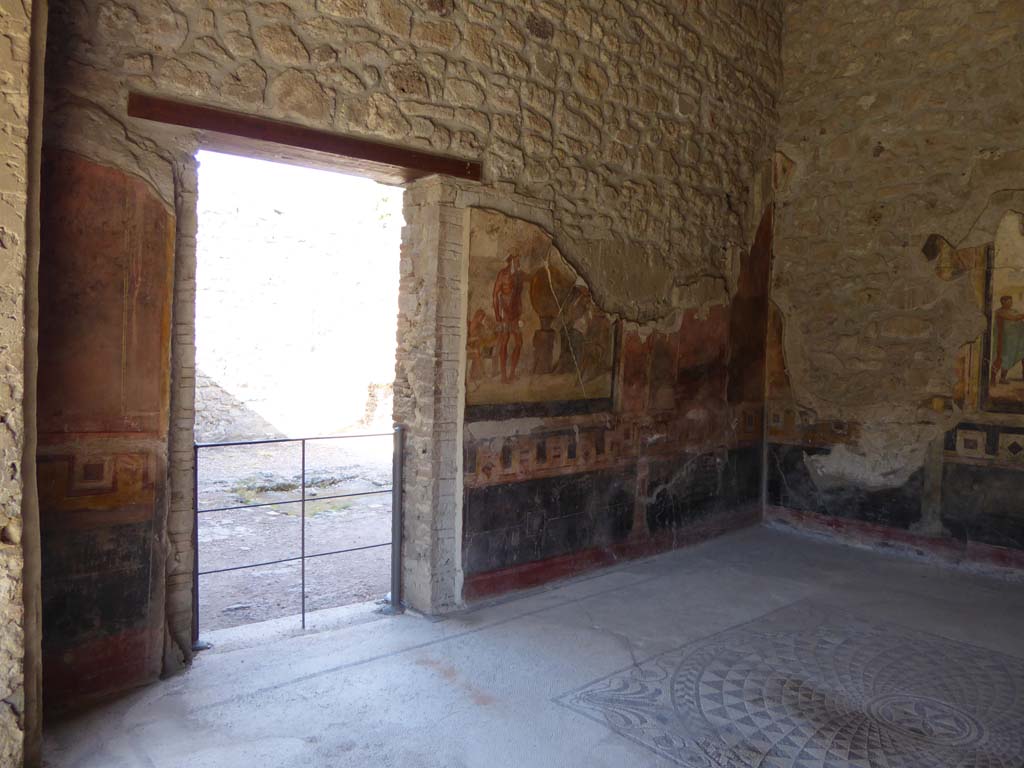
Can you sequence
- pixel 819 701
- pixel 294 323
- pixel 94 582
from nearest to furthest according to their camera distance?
pixel 94 582, pixel 819 701, pixel 294 323

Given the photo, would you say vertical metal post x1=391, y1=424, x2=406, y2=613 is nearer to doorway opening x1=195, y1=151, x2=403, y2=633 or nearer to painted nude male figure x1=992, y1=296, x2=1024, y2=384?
doorway opening x1=195, y1=151, x2=403, y2=633

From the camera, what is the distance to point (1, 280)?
2.34m

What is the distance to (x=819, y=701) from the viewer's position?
3127mm

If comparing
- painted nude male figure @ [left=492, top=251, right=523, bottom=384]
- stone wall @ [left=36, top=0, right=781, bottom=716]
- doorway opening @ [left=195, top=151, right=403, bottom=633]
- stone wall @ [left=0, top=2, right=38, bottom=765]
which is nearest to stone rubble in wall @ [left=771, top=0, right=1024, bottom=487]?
stone wall @ [left=36, top=0, right=781, bottom=716]

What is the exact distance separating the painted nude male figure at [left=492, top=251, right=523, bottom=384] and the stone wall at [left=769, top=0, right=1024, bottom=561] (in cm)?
290

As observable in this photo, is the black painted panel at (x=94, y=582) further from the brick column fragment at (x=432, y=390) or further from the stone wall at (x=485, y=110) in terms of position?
the brick column fragment at (x=432, y=390)

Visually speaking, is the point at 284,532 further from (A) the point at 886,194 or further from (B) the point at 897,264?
(A) the point at 886,194

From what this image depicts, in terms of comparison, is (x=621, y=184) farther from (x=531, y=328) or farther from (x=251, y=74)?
(x=251, y=74)

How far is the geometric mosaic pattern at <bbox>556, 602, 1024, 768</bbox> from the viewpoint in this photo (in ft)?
8.98

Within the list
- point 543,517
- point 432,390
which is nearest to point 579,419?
point 543,517

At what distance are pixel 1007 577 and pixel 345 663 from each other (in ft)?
14.3

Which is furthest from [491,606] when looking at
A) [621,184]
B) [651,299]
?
[621,184]

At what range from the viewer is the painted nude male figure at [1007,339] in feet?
16.4

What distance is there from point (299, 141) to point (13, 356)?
4.94ft
